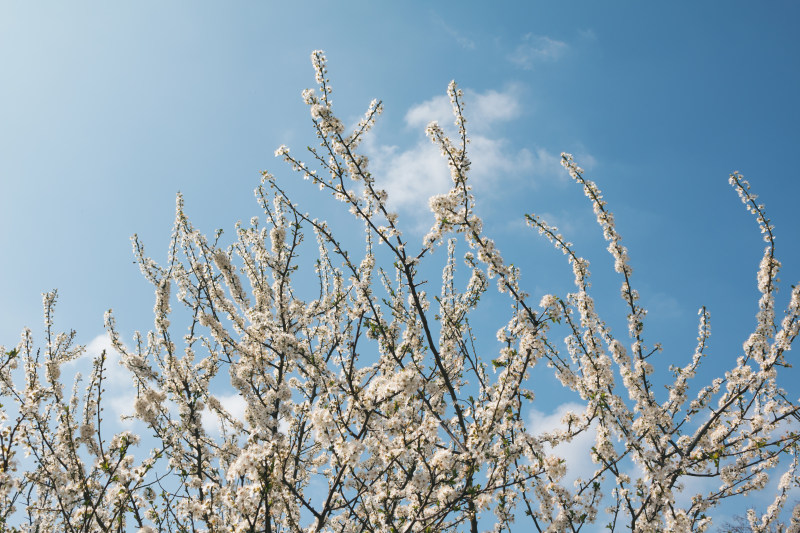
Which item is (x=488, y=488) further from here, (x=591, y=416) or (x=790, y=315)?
(x=790, y=315)

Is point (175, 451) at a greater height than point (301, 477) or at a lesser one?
greater

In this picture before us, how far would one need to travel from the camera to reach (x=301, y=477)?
6.62 m

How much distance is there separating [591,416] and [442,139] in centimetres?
397

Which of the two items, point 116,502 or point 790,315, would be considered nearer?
point 116,502

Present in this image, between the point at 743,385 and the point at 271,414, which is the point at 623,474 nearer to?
the point at 743,385

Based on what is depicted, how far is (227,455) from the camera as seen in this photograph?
23.4ft

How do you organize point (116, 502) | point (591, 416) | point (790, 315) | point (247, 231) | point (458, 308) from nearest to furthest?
point (116, 502), point (591, 416), point (790, 315), point (458, 308), point (247, 231)

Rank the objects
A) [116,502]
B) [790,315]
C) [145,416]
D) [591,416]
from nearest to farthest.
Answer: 1. [116,502]
2. [591,416]
3. [145,416]
4. [790,315]

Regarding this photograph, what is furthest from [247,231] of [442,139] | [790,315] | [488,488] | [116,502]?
[790,315]

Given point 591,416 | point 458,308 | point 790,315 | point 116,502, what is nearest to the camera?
point 116,502

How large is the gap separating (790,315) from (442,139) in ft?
18.3

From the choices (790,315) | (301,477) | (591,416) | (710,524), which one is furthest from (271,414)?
(790,315)

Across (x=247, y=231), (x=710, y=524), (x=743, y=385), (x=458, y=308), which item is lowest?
(x=710, y=524)

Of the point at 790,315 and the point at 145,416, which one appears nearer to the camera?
the point at 145,416
